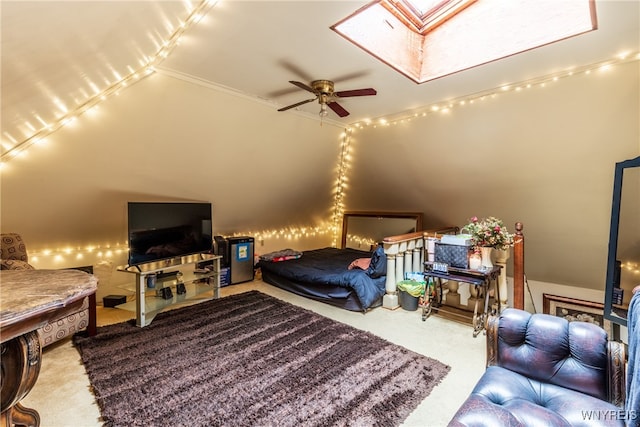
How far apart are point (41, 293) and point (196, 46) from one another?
2074mm

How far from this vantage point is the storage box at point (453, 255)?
2.96m

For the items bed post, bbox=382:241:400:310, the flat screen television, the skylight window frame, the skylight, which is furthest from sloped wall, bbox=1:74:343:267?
bed post, bbox=382:241:400:310

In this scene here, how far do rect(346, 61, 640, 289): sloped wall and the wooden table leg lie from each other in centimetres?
401

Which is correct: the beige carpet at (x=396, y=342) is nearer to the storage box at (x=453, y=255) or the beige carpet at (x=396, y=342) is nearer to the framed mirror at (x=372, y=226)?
the storage box at (x=453, y=255)

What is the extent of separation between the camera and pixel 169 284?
351cm

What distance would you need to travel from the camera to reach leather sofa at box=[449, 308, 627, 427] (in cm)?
114

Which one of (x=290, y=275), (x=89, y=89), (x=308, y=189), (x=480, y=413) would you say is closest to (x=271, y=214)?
(x=308, y=189)

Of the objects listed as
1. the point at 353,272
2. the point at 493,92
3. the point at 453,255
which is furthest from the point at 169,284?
the point at 493,92

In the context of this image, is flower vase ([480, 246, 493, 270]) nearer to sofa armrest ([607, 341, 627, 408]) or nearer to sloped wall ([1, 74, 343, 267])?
sofa armrest ([607, 341, 627, 408])

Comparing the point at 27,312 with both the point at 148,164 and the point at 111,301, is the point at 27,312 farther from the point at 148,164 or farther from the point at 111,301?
the point at 111,301

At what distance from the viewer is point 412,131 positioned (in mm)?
3941

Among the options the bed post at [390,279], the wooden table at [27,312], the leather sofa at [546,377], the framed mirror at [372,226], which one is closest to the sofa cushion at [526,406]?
the leather sofa at [546,377]

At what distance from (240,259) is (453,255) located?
3.12 meters

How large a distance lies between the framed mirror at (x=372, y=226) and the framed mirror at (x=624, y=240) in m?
2.51
